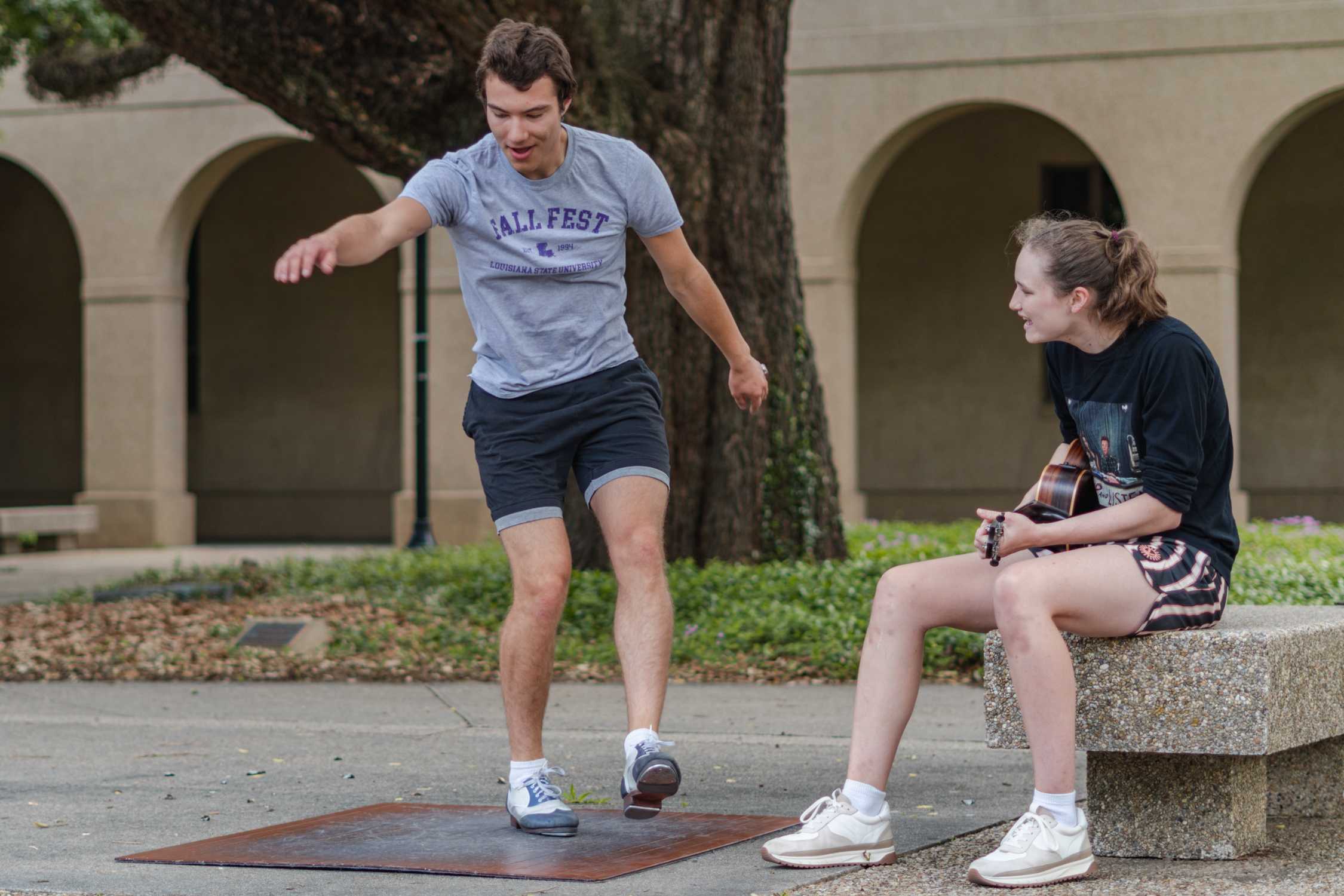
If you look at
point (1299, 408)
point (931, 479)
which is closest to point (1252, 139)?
point (1299, 408)

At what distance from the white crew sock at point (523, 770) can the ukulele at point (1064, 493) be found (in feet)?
4.00

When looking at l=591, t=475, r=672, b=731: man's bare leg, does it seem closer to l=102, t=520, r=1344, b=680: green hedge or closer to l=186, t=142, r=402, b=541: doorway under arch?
l=102, t=520, r=1344, b=680: green hedge

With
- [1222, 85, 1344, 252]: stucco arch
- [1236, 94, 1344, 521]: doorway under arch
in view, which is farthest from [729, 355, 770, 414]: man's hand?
[1236, 94, 1344, 521]: doorway under arch

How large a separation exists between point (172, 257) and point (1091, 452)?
52.0ft

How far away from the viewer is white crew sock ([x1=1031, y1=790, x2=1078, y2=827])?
12.0ft

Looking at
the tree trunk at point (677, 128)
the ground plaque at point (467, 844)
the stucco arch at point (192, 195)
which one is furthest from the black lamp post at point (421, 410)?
the ground plaque at point (467, 844)

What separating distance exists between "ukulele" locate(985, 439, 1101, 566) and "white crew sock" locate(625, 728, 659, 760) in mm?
882

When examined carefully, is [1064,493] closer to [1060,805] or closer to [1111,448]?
[1111,448]

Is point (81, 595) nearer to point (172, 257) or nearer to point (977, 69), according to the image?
point (172, 257)

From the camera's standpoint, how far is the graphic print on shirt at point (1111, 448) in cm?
385

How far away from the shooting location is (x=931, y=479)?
1908 cm

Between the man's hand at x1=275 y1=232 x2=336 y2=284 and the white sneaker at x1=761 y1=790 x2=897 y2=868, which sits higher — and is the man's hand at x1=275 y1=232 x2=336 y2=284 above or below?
above

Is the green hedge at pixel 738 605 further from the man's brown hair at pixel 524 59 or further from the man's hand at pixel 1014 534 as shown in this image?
the man's brown hair at pixel 524 59

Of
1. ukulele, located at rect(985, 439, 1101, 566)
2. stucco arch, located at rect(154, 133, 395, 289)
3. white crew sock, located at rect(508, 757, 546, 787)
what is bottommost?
white crew sock, located at rect(508, 757, 546, 787)
